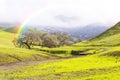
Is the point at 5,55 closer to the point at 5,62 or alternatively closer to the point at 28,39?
the point at 5,62

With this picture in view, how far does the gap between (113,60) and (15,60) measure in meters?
42.7

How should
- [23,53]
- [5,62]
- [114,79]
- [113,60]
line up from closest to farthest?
[114,79], [113,60], [5,62], [23,53]

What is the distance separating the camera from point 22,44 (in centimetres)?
19012

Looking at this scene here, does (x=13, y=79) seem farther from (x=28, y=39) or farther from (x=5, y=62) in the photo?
(x=28, y=39)

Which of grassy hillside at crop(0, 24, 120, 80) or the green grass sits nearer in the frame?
the green grass

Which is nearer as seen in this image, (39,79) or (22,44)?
(39,79)

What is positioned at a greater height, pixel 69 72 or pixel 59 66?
pixel 59 66

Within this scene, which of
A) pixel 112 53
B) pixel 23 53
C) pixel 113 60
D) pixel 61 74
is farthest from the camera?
pixel 23 53

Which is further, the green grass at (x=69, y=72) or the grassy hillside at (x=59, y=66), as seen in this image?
the grassy hillside at (x=59, y=66)

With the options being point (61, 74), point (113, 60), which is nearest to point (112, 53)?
point (113, 60)

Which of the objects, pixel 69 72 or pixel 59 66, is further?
pixel 59 66

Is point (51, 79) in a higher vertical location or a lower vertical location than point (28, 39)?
lower

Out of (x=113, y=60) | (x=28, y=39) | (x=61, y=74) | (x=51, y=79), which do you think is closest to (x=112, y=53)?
(x=113, y=60)

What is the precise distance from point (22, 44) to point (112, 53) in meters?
99.7
